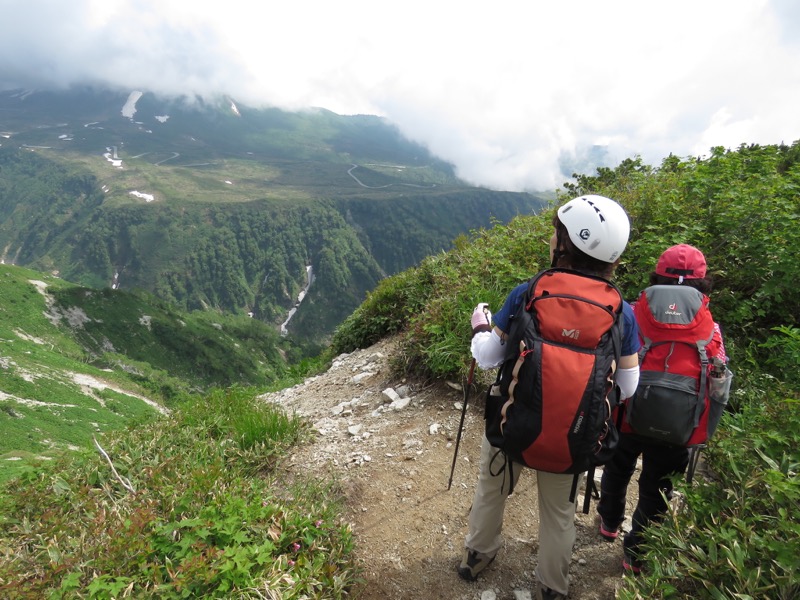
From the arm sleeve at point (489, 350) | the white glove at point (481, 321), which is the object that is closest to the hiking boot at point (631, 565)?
the arm sleeve at point (489, 350)

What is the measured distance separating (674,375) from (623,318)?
30.3 inches

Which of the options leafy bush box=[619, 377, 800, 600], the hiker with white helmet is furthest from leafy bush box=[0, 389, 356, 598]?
leafy bush box=[619, 377, 800, 600]

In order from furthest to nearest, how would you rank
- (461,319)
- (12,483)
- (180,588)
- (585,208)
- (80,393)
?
(80,393)
(461,319)
(12,483)
(180,588)
(585,208)

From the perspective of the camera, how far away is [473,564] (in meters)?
3.40

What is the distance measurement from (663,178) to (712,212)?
1.97 m

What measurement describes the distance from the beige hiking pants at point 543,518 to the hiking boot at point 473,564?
0.05 metres

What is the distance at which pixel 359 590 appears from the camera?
3320 mm

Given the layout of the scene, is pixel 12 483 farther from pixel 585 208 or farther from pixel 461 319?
pixel 585 208

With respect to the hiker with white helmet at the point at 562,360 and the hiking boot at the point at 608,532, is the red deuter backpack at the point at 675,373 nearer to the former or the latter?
the hiker with white helmet at the point at 562,360

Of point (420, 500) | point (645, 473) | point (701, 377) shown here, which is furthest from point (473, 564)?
point (701, 377)

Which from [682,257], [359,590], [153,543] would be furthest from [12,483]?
[682,257]

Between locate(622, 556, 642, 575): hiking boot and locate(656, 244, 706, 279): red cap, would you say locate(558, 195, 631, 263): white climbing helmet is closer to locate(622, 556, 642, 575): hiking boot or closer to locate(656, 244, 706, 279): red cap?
locate(656, 244, 706, 279): red cap

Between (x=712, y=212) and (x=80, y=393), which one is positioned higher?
(x=712, y=212)

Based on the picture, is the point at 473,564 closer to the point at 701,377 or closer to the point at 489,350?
the point at 489,350
